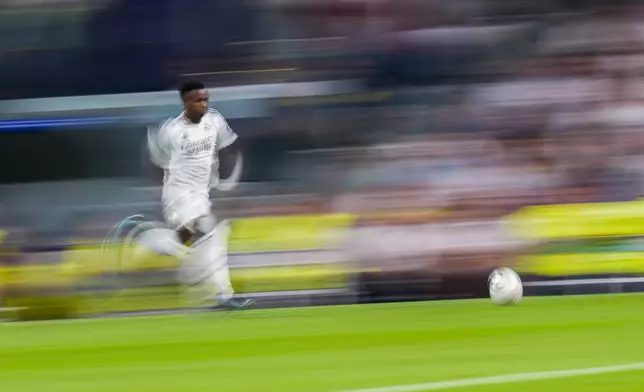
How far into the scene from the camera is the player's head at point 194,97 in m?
11.0

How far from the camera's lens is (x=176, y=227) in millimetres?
11477

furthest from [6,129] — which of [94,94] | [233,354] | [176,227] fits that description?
[233,354]

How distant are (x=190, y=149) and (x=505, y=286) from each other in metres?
2.54

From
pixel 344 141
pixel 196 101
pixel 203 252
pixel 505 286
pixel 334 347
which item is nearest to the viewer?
pixel 334 347

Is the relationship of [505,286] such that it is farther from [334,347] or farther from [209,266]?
[334,347]

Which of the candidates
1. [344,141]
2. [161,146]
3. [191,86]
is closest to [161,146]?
[161,146]

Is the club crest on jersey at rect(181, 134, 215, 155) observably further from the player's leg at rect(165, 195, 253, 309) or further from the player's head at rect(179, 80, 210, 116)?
the player's leg at rect(165, 195, 253, 309)

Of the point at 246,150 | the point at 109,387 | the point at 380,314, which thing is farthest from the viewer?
the point at 246,150

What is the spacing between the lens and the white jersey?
36.9ft

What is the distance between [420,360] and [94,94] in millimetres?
7432

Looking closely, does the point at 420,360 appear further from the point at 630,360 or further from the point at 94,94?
the point at 94,94

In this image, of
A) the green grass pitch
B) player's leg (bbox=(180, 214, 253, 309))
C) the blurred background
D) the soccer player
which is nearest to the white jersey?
the soccer player

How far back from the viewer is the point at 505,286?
1067cm

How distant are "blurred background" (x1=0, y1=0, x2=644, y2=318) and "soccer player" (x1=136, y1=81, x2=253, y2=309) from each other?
3.69ft
